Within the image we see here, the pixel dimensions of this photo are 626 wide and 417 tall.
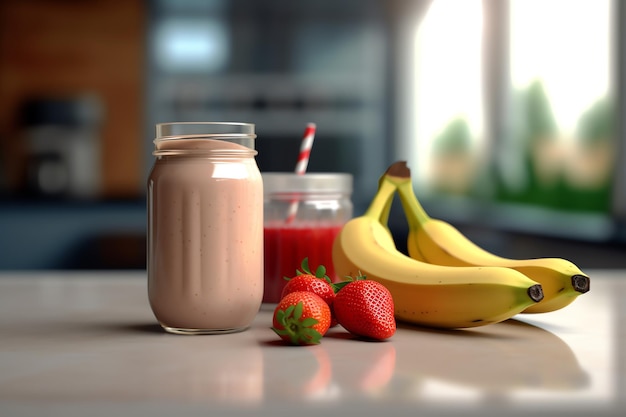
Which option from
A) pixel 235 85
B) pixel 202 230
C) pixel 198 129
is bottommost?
pixel 202 230

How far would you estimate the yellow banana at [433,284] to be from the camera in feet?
2.68

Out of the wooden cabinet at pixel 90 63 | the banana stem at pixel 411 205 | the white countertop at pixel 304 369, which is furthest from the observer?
the wooden cabinet at pixel 90 63

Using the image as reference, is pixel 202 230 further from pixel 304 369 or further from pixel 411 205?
pixel 411 205

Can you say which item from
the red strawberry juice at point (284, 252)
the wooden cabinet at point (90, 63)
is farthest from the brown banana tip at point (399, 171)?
the wooden cabinet at point (90, 63)

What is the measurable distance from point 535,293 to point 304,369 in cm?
27

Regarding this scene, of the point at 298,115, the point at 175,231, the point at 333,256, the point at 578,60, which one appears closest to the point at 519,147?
the point at 578,60

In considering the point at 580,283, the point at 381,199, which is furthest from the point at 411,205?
the point at 580,283

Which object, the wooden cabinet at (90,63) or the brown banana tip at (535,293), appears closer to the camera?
the brown banana tip at (535,293)

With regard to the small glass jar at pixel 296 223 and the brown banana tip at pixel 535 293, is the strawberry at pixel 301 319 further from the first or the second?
the small glass jar at pixel 296 223

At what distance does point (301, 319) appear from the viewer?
0.78 m

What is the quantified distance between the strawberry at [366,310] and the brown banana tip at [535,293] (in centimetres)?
15

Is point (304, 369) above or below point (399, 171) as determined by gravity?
below

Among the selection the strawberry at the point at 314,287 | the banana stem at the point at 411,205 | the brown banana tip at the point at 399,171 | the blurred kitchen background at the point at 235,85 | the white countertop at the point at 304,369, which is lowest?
the white countertop at the point at 304,369

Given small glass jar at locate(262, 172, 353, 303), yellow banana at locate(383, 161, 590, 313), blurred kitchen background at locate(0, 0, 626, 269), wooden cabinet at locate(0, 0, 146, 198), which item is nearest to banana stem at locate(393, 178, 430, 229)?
yellow banana at locate(383, 161, 590, 313)
